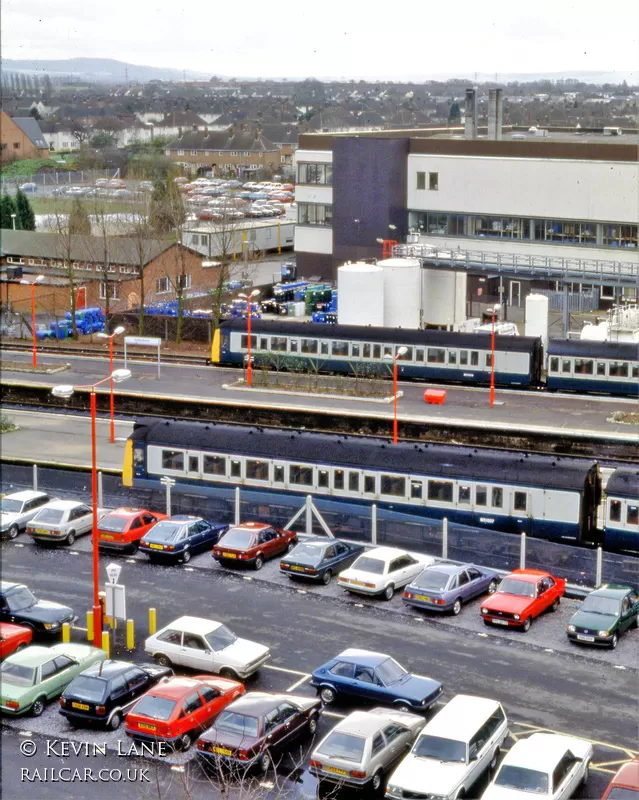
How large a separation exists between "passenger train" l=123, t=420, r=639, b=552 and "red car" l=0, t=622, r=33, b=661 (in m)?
6.34

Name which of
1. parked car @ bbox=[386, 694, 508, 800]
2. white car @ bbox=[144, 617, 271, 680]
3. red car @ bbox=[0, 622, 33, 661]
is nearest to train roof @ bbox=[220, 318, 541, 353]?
white car @ bbox=[144, 617, 271, 680]

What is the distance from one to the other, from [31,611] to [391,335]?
22538 mm

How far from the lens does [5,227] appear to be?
59031 millimetres

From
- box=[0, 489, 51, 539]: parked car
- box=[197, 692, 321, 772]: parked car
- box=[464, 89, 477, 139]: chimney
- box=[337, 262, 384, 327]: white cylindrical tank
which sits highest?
box=[464, 89, 477, 139]: chimney

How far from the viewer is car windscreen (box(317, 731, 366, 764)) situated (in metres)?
12.8

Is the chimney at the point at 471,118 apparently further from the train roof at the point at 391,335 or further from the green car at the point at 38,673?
the green car at the point at 38,673

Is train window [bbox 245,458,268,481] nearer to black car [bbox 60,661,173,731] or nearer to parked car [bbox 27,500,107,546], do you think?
parked car [bbox 27,500,107,546]

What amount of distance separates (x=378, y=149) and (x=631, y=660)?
35.6 metres

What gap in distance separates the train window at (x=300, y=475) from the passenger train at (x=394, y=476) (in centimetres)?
2

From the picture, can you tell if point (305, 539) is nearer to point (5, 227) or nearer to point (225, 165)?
point (5, 227)

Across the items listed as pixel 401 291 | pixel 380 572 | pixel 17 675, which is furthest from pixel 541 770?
pixel 401 291

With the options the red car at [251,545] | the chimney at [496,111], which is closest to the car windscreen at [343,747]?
the red car at [251,545]

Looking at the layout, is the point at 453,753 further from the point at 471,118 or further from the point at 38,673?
the point at 471,118

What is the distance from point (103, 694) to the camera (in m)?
14.4
